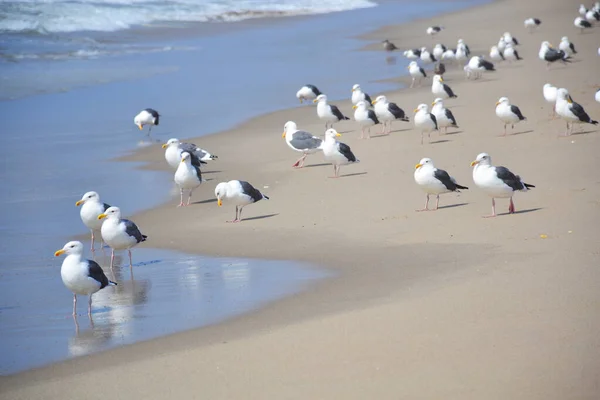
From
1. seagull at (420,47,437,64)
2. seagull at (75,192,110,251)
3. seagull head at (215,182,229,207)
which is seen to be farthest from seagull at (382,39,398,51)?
seagull at (75,192,110,251)

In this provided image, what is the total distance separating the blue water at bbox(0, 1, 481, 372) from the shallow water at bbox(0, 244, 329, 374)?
0.07ft

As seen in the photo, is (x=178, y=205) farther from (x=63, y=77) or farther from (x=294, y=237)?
(x=63, y=77)

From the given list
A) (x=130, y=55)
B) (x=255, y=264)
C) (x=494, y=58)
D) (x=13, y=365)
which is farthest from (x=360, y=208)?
(x=130, y=55)

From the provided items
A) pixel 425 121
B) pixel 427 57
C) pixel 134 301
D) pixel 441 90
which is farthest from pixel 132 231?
pixel 427 57

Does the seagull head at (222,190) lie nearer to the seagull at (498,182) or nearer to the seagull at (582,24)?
the seagull at (498,182)

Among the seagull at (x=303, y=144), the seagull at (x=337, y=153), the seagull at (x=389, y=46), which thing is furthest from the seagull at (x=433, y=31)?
the seagull at (x=337, y=153)

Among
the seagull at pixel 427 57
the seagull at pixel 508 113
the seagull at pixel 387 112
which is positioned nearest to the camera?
the seagull at pixel 508 113

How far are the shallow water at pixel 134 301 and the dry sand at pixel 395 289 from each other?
11.5 inches

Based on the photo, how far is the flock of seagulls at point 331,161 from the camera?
961 cm

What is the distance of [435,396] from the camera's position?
6.14 m

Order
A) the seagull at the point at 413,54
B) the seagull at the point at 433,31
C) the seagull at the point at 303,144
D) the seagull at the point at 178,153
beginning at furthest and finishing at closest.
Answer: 1. the seagull at the point at 433,31
2. the seagull at the point at 413,54
3. the seagull at the point at 303,144
4. the seagull at the point at 178,153

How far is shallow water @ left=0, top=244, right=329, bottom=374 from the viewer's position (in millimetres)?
8086

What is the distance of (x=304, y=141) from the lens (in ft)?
53.4

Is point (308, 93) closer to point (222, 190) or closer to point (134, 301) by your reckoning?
point (222, 190)
